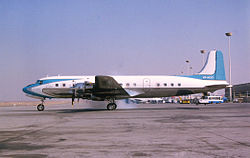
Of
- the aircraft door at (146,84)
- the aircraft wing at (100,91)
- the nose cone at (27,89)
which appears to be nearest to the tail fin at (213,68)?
the aircraft door at (146,84)

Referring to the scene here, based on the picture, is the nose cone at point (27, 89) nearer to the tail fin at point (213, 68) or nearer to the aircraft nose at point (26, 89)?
the aircraft nose at point (26, 89)

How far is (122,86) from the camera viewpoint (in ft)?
101

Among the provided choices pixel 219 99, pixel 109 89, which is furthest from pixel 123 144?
pixel 219 99

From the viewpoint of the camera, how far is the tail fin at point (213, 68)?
31.9 m

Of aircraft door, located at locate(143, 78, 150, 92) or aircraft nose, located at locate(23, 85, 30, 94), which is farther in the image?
aircraft nose, located at locate(23, 85, 30, 94)

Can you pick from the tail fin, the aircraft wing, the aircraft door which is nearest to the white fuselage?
the aircraft door

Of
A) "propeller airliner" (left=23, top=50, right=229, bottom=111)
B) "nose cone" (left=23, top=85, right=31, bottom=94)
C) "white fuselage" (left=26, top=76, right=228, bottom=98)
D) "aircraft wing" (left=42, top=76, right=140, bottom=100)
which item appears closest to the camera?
"aircraft wing" (left=42, top=76, right=140, bottom=100)

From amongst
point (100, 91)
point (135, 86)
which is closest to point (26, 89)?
point (100, 91)

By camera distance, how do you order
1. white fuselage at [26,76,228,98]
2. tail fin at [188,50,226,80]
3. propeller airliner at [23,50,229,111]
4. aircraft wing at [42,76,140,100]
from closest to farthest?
aircraft wing at [42,76,140,100] < propeller airliner at [23,50,229,111] < white fuselage at [26,76,228,98] < tail fin at [188,50,226,80]

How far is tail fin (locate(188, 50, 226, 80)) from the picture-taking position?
31.9 m

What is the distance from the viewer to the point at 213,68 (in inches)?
1266

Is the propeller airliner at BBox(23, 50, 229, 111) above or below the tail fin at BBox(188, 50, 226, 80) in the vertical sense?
below

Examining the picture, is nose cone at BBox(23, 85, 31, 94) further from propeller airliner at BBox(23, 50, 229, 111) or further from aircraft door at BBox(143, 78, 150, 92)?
aircraft door at BBox(143, 78, 150, 92)

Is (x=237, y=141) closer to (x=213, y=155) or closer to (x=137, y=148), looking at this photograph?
(x=213, y=155)
